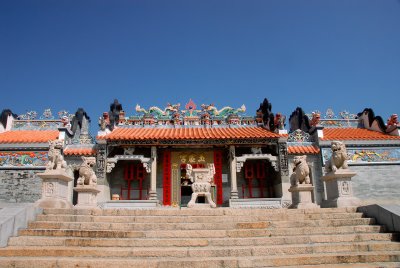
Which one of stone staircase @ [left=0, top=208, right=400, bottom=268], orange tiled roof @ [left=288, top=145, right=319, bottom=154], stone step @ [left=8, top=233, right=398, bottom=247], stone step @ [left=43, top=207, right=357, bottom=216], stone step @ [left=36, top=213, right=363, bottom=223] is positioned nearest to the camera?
stone staircase @ [left=0, top=208, right=400, bottom=268]

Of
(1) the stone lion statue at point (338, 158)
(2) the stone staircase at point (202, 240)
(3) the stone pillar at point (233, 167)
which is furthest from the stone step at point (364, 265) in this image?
(3) the stone pillar at point (233, 167)

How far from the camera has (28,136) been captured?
1698 cm

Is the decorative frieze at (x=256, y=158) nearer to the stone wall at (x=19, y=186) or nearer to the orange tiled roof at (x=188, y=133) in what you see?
the orange tiled roof at (x=188, y=133)

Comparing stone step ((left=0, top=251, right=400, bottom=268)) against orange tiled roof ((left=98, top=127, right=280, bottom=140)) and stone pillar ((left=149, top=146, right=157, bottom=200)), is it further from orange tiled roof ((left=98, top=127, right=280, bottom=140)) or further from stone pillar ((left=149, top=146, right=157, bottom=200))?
orange tiled roof ((left=98, top=127, right=280, bottom=140))

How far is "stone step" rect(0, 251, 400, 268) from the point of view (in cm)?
486

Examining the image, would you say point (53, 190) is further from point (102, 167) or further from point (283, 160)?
point (283, 160)

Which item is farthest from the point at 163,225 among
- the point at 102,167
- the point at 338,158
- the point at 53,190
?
the point at 102,167

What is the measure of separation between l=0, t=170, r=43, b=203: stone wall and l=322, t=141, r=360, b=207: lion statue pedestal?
1206 cm

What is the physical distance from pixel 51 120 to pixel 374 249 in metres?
17.0

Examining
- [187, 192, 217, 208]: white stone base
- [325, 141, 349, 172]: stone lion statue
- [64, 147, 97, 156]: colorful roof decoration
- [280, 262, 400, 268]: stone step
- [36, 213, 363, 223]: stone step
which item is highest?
[64, 147, 97, 156]: colorful roof decoration

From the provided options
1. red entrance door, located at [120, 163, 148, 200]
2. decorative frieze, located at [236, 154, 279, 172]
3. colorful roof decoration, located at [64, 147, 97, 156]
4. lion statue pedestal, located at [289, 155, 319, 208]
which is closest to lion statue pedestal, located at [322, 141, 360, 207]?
lion statue pedestal, located at [289, 155, 319, 208]

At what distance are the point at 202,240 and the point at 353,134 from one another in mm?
13798

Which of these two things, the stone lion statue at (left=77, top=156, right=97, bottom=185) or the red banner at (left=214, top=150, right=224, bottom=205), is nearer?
the stone lion statue at (left=77, top=156, right=97, bottom=185)

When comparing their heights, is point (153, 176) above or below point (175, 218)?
above
